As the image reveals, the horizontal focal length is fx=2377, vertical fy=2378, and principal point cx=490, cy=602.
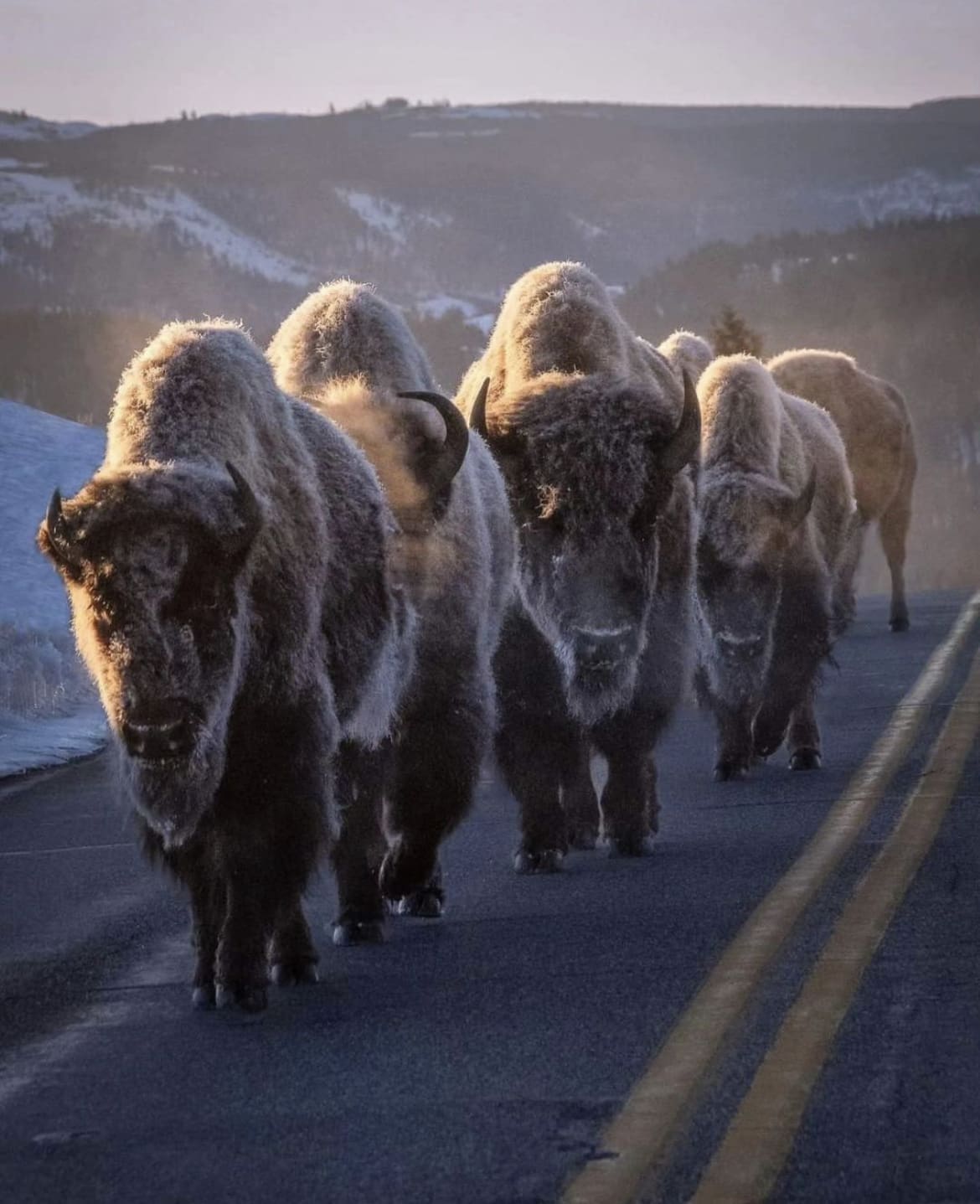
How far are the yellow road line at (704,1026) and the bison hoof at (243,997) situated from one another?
1.12 metres

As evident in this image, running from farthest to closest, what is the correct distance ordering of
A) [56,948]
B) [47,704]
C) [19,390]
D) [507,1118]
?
[19,390] → [47,704] → [56,948] → [507,1118]

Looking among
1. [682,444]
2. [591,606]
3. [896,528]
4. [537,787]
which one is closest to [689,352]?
[682,444]

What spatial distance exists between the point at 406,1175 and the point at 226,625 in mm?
2042

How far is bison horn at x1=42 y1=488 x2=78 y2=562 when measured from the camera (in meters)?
5.78

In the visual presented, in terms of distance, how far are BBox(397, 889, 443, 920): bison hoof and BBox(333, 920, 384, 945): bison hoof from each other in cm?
33

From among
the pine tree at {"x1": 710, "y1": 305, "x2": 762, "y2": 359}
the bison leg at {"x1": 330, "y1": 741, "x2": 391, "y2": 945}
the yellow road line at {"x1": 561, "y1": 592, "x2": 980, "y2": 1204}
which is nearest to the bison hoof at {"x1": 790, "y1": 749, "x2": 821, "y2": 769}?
the yellow road line at {"x1": 561, "y1": 592, "x2": 980, "y2": 1204}

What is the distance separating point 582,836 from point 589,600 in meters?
1.07

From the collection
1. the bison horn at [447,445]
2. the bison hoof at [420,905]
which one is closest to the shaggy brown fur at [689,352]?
the bison horn at [447,445]

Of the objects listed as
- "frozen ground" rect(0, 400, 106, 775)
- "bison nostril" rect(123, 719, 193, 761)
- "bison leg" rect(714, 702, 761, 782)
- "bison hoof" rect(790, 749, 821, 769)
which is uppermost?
"bison nostril" rect(123, 719, 193, 761)

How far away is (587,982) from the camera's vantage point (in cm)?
602

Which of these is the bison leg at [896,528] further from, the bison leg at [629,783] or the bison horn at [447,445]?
the bison horn at [447,445]

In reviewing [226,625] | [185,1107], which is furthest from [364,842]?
[185,1107]

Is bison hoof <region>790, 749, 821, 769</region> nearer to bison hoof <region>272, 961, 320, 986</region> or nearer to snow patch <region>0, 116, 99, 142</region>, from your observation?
bison hoof <region>272, 961, 320, 986</region>

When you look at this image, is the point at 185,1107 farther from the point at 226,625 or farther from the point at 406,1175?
the point at 226,625
